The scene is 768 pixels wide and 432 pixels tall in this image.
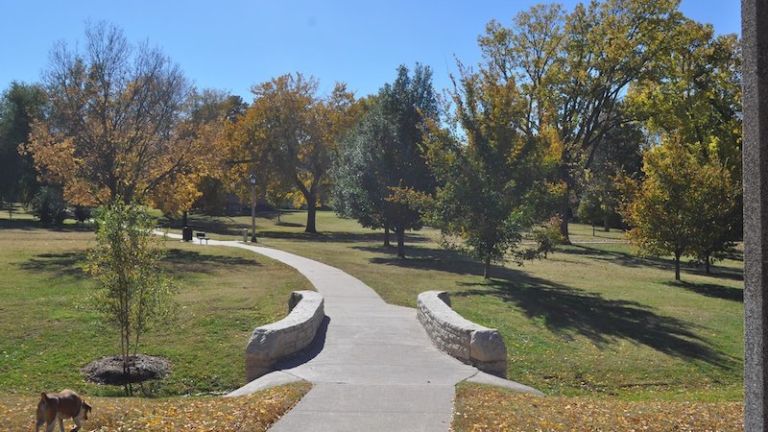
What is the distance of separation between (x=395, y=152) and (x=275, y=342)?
21284 mm

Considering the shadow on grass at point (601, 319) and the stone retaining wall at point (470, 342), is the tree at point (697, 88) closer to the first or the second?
the shadow on grass at point (601, 319)

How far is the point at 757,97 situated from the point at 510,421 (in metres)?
3.92

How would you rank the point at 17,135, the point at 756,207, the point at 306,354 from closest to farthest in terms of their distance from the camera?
1. the point at 756,207
2. the point at 306,354
3. the point at 17,135

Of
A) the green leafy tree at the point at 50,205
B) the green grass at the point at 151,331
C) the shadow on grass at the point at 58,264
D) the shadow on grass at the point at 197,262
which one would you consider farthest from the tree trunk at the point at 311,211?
the green grass at the point at 151,331

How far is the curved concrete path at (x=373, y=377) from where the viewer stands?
6676 mm

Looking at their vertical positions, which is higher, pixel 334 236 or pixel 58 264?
pixel 334 236

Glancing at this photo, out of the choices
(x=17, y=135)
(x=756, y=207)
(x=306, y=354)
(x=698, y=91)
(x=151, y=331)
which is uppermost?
(x=698, y=91)

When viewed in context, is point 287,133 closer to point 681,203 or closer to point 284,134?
point 284,134

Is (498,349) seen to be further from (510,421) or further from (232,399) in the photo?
(232,399)

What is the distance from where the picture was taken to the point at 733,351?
46.0 ft

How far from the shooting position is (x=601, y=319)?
16391 millimetres

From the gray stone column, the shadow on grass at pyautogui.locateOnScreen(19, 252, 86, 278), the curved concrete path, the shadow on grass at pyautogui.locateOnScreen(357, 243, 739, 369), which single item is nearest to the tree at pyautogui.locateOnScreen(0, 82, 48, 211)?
the shadow on grass at pyautogui.locateOnScreen(19, 252, 86, 278)

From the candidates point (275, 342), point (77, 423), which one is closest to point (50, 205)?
point (275, 342)

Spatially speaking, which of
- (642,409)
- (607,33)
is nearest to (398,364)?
(642,409)
